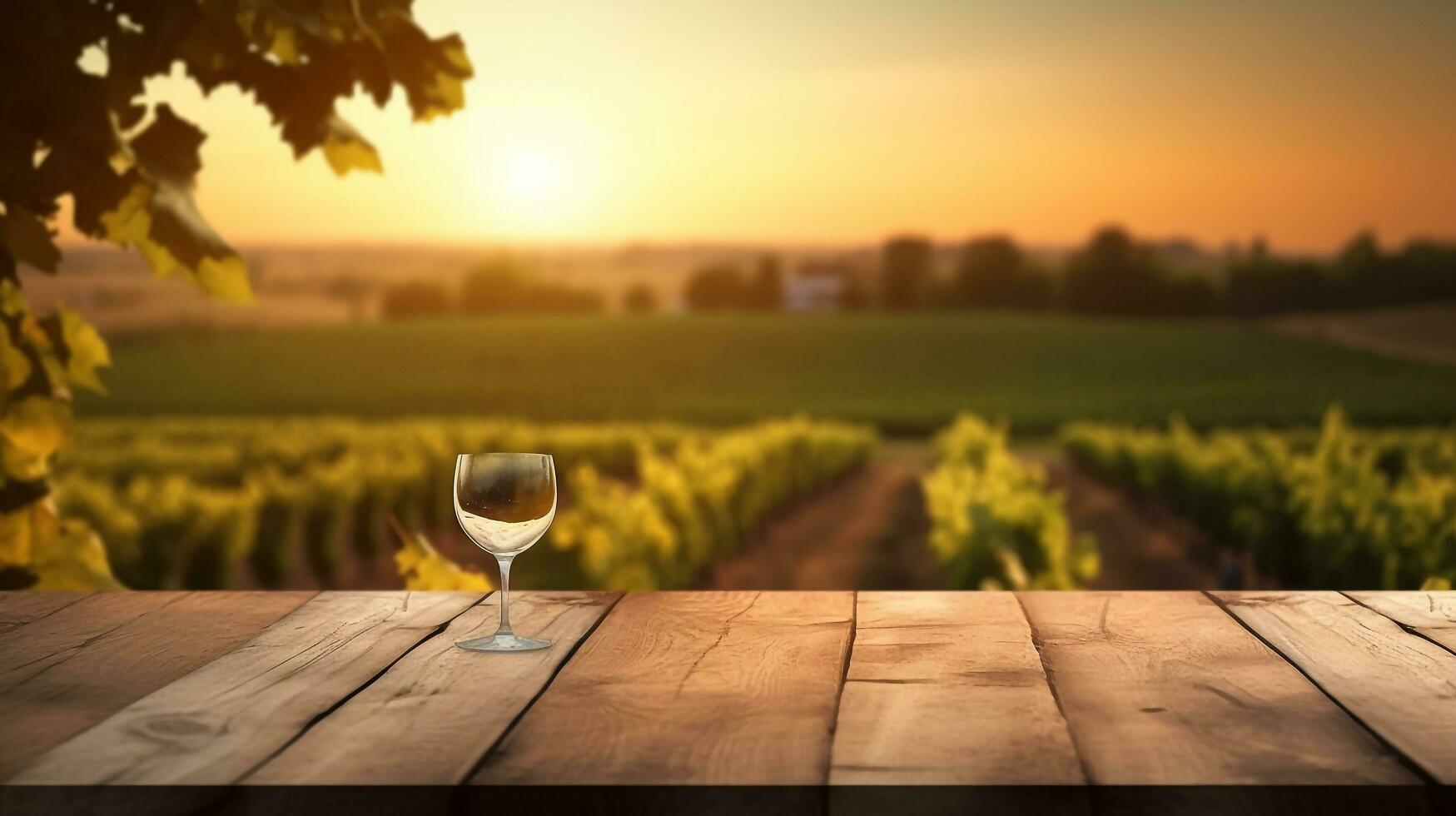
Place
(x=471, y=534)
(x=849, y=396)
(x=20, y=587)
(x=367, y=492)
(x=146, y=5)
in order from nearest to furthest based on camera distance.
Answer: (x=471, y=534), (x=146, y=5), (x=20, y=587), (x=367, y=492), (x=849, y=396)

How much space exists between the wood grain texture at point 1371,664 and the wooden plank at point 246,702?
125 cm

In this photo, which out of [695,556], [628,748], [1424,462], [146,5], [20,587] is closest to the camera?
[628,748]

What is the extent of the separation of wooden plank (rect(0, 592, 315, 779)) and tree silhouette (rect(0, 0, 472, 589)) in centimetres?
65

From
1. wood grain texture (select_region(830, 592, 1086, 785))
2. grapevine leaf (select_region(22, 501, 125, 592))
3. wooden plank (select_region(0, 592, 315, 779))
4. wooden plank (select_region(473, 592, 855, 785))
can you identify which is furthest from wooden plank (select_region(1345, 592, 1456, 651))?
grapevine leaf (select_region(22, 501, 125, 592))

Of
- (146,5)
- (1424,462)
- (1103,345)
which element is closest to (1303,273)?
(1103,345)

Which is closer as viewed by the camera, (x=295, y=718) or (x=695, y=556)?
(x=295, y=718)

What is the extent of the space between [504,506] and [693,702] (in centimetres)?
49

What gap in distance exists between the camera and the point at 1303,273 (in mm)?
66188

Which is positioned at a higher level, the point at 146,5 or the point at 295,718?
the point at 146,5

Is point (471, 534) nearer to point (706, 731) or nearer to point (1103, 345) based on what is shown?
point (706, 731)

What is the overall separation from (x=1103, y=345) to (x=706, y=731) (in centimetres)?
7234

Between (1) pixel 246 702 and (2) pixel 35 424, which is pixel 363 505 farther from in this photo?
(1) pixel 246 702

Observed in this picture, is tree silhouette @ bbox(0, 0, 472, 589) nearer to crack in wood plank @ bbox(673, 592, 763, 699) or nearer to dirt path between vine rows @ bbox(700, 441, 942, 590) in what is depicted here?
crack in wood plank @ bbox(673, 592, 763, 699)

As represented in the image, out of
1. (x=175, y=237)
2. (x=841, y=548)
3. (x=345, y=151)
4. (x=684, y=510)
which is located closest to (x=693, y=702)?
(x=175, y=237)
